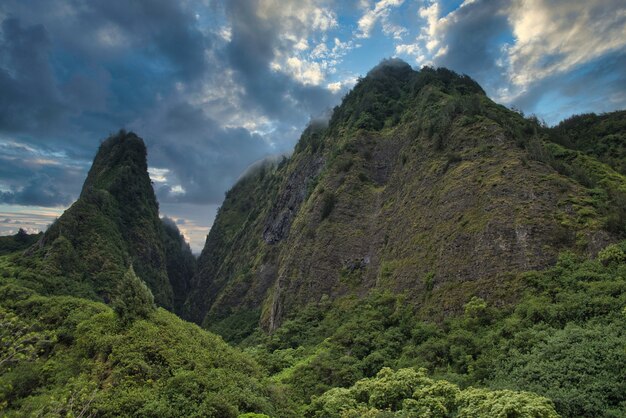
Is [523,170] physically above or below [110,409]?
above

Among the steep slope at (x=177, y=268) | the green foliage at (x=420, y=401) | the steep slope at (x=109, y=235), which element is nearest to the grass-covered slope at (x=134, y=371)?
the green foliage at (x=420, y=401)

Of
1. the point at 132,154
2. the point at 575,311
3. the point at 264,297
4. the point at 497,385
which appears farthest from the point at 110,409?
the point at 132,154

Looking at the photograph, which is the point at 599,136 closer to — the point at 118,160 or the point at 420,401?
the point at 420,401

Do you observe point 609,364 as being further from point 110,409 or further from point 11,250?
point 11,250

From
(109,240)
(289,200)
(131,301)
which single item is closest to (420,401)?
(131,301)

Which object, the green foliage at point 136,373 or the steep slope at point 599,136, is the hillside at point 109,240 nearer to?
the green foliage at point 136,373
